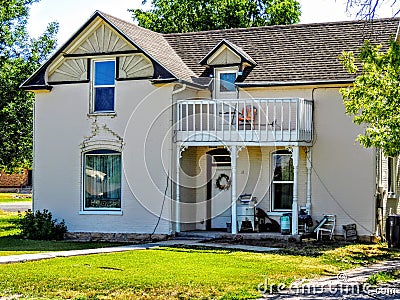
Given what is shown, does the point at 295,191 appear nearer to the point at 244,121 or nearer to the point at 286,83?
the point at 244,121

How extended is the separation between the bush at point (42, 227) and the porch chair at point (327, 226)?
334 inches

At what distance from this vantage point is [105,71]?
26438 millimetres

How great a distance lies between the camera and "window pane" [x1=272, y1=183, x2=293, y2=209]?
84.7 feet

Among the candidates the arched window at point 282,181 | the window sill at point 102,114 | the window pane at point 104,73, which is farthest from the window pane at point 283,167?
the window pane at point 104,73

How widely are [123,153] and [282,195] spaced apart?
17.9 feet

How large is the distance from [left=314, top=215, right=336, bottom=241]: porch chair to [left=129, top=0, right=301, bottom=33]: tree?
19.2 m

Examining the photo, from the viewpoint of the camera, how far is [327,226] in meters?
24.9

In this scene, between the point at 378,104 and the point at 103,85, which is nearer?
the point at 378,104

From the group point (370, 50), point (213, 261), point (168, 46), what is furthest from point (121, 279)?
point (168, 46)

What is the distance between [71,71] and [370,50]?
1184 centimetres

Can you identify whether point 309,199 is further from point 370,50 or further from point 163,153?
point 370,50

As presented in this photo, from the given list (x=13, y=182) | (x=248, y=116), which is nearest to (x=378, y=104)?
(x=248, y=116)

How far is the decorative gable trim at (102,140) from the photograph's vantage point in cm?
2594

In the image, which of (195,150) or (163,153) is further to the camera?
(195,150)
